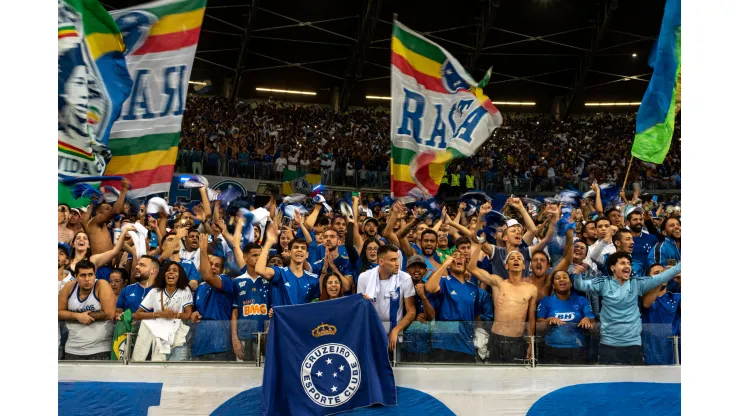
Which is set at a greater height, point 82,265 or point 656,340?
point 82,265

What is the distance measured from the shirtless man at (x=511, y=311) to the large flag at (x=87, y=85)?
12.9 ft

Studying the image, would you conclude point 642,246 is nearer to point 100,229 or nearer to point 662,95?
point 662,95

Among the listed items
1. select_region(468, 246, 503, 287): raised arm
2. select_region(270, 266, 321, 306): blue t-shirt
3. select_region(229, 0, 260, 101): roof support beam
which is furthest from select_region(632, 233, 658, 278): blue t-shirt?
select_region(229, 0, 260, 101): roof support beam

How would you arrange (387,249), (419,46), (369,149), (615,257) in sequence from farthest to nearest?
(369,149), (419,46), (615,257), (387,249)

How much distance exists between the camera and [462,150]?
11.4 m

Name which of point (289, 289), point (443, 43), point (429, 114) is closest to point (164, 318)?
point (289, 289)

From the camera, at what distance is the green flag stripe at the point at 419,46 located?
12.0 m

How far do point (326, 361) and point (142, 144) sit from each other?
2896mm

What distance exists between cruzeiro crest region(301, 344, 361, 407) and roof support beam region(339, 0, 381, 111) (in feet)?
56.6

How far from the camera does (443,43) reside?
2692cm

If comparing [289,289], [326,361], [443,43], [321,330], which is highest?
[443,43]

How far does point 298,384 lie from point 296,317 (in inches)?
24.1

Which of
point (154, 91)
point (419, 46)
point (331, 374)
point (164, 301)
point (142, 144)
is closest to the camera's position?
point (331, 374)

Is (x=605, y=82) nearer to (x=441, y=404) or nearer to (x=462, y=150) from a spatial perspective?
(x=462, y=150)
